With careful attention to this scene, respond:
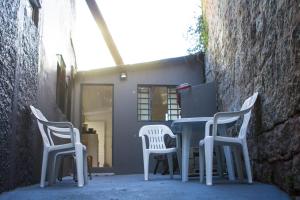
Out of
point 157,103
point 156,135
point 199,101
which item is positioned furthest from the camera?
point 157,103

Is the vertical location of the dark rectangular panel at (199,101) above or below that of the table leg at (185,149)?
above

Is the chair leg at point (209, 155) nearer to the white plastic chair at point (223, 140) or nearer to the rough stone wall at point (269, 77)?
the white plastic chair at point (223, 140)

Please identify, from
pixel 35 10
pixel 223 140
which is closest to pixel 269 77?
pixel 223 140

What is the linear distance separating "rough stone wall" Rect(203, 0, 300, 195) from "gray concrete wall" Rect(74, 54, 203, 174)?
3.55 m

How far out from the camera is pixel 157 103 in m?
9.08

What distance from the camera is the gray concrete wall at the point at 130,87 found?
8.63 m

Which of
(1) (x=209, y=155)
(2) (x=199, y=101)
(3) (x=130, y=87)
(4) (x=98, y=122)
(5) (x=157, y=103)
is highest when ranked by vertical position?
(3) (x=130, y=87)

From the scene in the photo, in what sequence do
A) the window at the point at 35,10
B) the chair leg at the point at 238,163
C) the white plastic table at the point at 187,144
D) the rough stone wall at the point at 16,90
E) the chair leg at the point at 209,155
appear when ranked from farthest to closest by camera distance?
the window at the point at 35,10 < the white plastic table at the point at 187,144 < the chair leg at the point at 238,163 < the chair leg at the point at 209,155 < the rough stone wall at the point at 16,90

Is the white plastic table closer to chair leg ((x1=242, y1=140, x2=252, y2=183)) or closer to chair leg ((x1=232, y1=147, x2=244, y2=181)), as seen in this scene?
chair leg ((x1=232, y1=147, x2=244, y2=181))

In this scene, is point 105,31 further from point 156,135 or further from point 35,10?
point 35,10

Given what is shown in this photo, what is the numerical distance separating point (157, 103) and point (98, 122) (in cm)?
392

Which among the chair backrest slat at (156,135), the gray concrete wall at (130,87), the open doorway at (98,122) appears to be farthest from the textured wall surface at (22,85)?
the open doorway at (98,122)

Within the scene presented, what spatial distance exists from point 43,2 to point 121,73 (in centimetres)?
406

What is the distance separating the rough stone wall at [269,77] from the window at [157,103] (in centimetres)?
360
